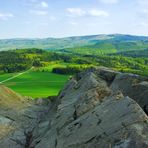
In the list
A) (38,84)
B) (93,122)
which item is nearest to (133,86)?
(93,122)

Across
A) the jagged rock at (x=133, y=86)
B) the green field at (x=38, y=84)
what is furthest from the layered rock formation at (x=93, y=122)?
the green field at (x=38, y=84)

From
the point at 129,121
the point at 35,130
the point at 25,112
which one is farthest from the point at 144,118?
the point at 25,112

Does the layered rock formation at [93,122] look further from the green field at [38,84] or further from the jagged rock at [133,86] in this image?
the green field at [38,84]

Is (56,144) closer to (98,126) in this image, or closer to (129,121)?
(98,126)

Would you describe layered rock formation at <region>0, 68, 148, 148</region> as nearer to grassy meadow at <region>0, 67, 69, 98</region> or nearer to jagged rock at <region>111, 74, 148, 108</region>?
jagged rock at <region>111, 74, 148, 108</region>

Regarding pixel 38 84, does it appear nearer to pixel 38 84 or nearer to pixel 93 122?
pixel 38 84

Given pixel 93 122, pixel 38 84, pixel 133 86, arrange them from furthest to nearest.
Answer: pixel 38 84
pixel 133 86
pixel 93 122
